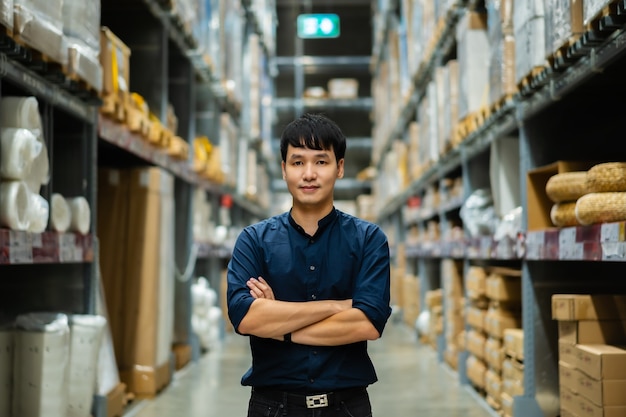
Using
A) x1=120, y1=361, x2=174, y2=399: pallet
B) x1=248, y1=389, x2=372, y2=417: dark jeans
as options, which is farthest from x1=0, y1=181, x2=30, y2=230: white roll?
x1=120, y1=361, x2=174, y2=399: pallet

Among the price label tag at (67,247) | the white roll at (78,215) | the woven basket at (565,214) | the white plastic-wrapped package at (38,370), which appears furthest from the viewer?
the white roll at (78,215)

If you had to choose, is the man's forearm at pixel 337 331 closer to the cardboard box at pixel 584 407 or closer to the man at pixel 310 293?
the man at pixel 310 293

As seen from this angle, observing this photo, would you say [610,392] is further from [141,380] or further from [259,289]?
[141,380]

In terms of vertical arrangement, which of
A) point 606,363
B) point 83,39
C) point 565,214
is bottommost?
point 606,363

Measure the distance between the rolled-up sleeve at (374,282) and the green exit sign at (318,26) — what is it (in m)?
16.4

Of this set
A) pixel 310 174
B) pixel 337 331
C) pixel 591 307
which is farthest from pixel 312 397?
pixel 591 307

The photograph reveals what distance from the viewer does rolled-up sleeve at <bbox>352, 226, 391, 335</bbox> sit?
7.23ft

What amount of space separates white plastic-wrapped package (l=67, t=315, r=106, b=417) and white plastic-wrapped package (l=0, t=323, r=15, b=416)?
42 cm

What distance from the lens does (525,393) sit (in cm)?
423

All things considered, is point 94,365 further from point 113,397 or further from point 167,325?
point 167,325

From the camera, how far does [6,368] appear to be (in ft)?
11.1

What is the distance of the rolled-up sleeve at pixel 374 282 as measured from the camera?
220 centimetres

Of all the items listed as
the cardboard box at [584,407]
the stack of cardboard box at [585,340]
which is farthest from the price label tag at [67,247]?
the cardboard box at [584,407]

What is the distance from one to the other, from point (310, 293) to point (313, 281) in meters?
0.04
